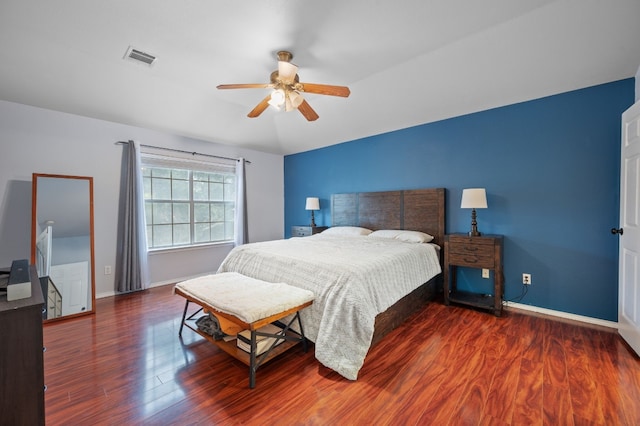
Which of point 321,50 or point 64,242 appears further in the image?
point 64,242

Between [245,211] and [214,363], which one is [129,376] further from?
[245,211]

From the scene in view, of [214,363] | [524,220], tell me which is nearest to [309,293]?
[214,363]

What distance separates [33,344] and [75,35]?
2551mm

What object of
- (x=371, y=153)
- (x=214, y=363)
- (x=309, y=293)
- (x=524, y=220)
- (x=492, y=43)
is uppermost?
(x=492, y=43)

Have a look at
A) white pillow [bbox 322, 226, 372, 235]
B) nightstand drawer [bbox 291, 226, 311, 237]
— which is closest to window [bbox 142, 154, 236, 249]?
nightstand drawer [bbox 291, 226, 311, 237]

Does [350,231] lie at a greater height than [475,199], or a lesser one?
lesser

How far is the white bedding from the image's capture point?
187 cm

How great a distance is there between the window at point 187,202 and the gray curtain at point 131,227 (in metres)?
0.26

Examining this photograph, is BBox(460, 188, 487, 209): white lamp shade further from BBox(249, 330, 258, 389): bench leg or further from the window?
the window

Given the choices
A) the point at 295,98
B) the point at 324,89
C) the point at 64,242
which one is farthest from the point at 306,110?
the point at 64,242

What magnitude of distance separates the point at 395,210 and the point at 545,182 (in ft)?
5.66

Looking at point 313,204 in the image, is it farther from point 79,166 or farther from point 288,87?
point 79,166

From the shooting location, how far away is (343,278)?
1.99 meters

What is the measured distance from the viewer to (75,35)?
2.29 m
